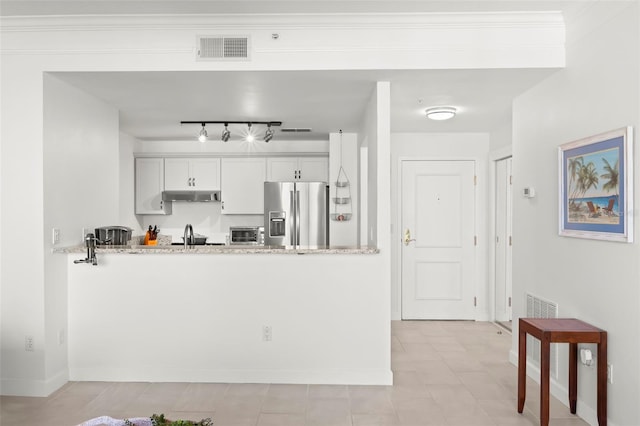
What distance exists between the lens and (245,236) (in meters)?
6.28

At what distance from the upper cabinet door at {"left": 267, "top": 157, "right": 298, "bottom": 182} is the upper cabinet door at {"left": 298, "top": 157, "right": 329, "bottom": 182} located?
8cm

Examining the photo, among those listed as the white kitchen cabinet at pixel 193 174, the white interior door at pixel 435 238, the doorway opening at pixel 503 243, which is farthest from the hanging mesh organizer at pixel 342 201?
the doorway opening at pixel 503 243

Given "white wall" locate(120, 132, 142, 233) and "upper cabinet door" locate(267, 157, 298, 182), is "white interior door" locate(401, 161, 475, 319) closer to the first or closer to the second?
"upper cabinet door" locate(267, 157, 298, 182)

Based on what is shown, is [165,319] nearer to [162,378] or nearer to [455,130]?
[162,378]

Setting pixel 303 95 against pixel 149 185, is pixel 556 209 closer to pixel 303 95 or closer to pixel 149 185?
pixel 303 95

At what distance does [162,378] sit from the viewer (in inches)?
140

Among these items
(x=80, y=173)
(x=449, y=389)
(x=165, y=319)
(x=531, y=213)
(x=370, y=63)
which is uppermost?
(x=370, y=63)

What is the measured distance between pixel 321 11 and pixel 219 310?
2.36 m

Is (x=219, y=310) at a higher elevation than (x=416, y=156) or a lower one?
lower

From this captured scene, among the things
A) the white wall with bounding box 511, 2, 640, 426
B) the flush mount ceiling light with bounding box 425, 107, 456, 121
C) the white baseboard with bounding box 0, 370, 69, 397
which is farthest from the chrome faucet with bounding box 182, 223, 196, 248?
the white wall with bounding box 511, 2, 640, 426

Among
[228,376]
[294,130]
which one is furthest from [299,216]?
[228,376]

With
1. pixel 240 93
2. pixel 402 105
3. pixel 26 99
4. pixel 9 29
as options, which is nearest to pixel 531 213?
pixel 402 105

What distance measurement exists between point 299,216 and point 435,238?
1762 mm

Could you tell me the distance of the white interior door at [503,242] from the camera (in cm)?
547
